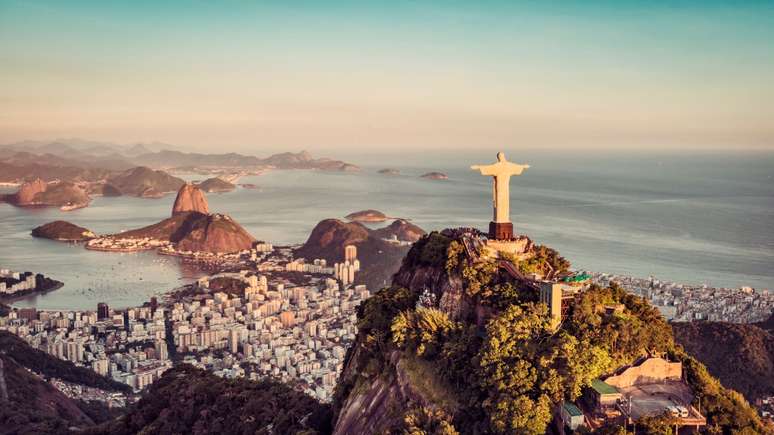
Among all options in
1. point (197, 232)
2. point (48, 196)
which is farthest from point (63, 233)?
point (48, 196)

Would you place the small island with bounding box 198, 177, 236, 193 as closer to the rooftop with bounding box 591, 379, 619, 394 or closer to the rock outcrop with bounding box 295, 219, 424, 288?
the rock outcrop with bounding box 295, 219, 424, 288

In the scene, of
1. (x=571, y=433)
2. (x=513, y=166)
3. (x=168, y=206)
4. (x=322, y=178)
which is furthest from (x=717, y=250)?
(x=322, y=178)

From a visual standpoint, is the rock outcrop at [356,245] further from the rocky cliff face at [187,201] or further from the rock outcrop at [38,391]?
the rock outcrop at [38,391]

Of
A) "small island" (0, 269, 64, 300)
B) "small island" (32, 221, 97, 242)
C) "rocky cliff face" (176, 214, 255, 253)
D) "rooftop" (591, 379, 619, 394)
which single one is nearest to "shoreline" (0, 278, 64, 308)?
"small island" (0, 269, 64, 300)

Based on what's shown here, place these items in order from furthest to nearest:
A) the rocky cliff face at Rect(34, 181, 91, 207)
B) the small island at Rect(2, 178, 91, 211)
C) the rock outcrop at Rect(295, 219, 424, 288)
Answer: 1. the rocky cliff face at Rect(34, 181, 91, 207)
2. the small island at Rect(2, 178, 91, 211)
3. the rock outcrop at Rect(295, 219, 424, 288)

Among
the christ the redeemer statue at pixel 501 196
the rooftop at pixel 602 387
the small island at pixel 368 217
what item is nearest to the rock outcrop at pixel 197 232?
the small island at pixel 368 217

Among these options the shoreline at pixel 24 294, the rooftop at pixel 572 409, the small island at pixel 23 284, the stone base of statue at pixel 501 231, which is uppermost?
the stone base of statue at pixel 501 231
